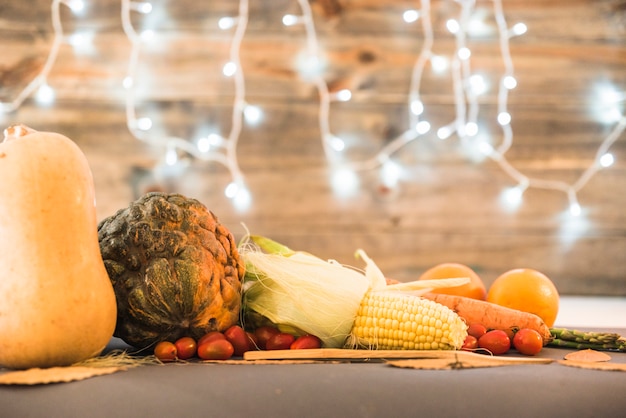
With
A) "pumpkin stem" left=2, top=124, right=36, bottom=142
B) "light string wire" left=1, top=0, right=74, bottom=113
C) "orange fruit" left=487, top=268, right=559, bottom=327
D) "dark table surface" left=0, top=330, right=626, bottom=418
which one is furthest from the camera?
"light string wire" left=1, top=0, right=74, bottom=113

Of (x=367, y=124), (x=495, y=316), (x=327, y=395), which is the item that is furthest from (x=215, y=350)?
(x=367, y=124)

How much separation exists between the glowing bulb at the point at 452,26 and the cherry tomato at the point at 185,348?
68.5 inches

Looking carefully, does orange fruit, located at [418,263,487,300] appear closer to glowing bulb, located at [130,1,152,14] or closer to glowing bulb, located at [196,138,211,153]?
glowing bulb, located at [196,138,211,153]

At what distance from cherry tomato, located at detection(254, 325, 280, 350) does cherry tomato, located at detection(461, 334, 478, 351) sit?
291 mm

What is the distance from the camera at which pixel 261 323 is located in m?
1.08

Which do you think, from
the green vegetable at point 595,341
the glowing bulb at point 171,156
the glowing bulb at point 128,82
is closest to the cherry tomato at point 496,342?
the green vegetable at point 595,341

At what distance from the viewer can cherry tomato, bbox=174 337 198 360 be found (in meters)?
0.95

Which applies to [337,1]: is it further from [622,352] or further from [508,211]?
[622,352]

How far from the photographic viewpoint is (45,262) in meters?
0.83

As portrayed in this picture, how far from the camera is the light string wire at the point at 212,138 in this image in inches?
91.4

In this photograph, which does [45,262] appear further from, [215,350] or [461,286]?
[461,286]

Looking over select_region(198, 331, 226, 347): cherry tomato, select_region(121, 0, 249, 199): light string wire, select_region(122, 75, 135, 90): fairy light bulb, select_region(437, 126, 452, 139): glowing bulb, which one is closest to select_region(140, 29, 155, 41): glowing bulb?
select_region(121, 0, 249, 199): light string wire

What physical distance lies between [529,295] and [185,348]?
66cm

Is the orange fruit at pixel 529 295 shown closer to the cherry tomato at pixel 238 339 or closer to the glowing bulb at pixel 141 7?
the cherry tomato at pixel 238 339
